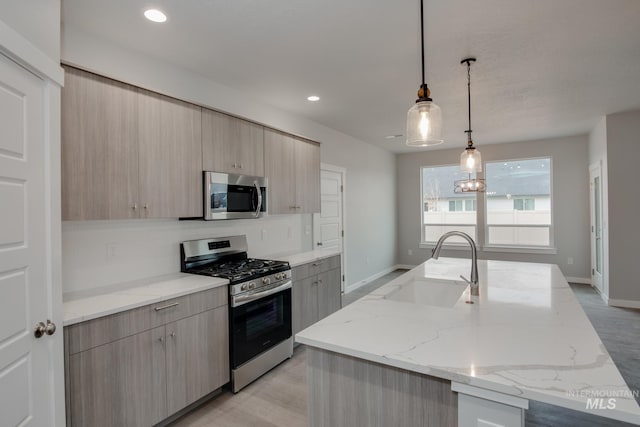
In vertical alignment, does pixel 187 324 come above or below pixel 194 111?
below

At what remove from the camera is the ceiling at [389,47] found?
2.07 meters

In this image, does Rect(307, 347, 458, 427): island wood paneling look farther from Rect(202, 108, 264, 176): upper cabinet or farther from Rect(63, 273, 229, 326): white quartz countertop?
→ Rect(202, 108, 264, 176): upper cabinet

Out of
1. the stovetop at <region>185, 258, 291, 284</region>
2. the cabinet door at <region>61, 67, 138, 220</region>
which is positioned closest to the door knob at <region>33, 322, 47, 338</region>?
the cabinet door at <region>61, 67, 138, 220</region>

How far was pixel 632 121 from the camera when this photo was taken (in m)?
4.46

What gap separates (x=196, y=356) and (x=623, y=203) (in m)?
5.66

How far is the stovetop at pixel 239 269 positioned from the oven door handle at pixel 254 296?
13 centimetres

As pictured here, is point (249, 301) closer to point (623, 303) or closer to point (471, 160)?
point (471, 160)

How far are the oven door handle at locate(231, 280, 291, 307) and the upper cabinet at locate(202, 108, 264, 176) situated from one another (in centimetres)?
109

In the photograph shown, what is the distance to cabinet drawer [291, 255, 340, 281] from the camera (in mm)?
3336

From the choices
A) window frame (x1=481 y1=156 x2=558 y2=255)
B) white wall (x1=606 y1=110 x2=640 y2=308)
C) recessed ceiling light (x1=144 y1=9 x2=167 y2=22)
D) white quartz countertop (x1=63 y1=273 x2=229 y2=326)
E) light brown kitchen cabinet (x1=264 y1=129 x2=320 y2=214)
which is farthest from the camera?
window frame (x1=481 y1=156 x2=558 y2=255)

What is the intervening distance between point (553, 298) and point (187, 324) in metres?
2.28

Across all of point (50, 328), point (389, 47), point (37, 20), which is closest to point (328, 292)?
point (389, 47)

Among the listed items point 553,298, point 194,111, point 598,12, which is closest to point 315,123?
point 194,111

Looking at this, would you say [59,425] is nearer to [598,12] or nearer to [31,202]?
[31,202]
